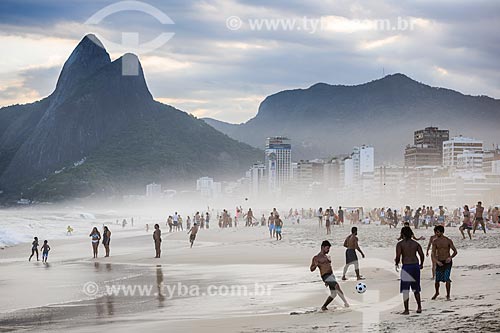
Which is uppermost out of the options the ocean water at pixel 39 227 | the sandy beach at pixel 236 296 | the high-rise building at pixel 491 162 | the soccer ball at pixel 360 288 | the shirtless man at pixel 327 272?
the high-rise building at pixel 491 162

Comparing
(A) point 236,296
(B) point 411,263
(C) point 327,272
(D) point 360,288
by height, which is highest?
(B) point 411,263

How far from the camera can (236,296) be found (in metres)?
14.6

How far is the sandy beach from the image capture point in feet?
33.9

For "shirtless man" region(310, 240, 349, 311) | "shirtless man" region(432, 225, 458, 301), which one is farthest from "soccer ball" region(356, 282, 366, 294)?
"shirtless man" region(432, 225, 458, 301)

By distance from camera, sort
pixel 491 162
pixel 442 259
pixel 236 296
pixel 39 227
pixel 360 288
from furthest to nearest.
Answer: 1. pixel 491 162
2. pixel 39 227
3. pixel 236 296
4. pixel 360 288
5. pixel 442 259

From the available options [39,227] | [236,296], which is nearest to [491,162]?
[39,227]

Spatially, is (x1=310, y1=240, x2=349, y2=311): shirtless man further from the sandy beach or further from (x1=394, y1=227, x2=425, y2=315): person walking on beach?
(x1=394, y1=227, x2=425, y2=315): person walking on beach

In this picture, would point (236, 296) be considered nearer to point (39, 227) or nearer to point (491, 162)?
point (39, 227)

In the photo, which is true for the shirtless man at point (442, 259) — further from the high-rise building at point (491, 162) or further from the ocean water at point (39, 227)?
the high-rise building at point (491, 162)

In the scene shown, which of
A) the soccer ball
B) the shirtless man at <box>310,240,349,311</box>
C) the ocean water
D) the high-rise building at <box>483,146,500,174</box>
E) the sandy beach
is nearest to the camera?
the sandy beach

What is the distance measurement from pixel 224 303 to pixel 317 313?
2.83 meters

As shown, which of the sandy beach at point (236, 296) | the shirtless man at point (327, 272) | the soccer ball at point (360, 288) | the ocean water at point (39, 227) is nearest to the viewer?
the sandy beach at point (236, 296)

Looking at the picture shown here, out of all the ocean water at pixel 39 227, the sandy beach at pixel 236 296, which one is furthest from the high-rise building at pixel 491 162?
the sandy beach at pixel 236 296

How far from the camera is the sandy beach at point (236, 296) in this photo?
10344 millimetres
